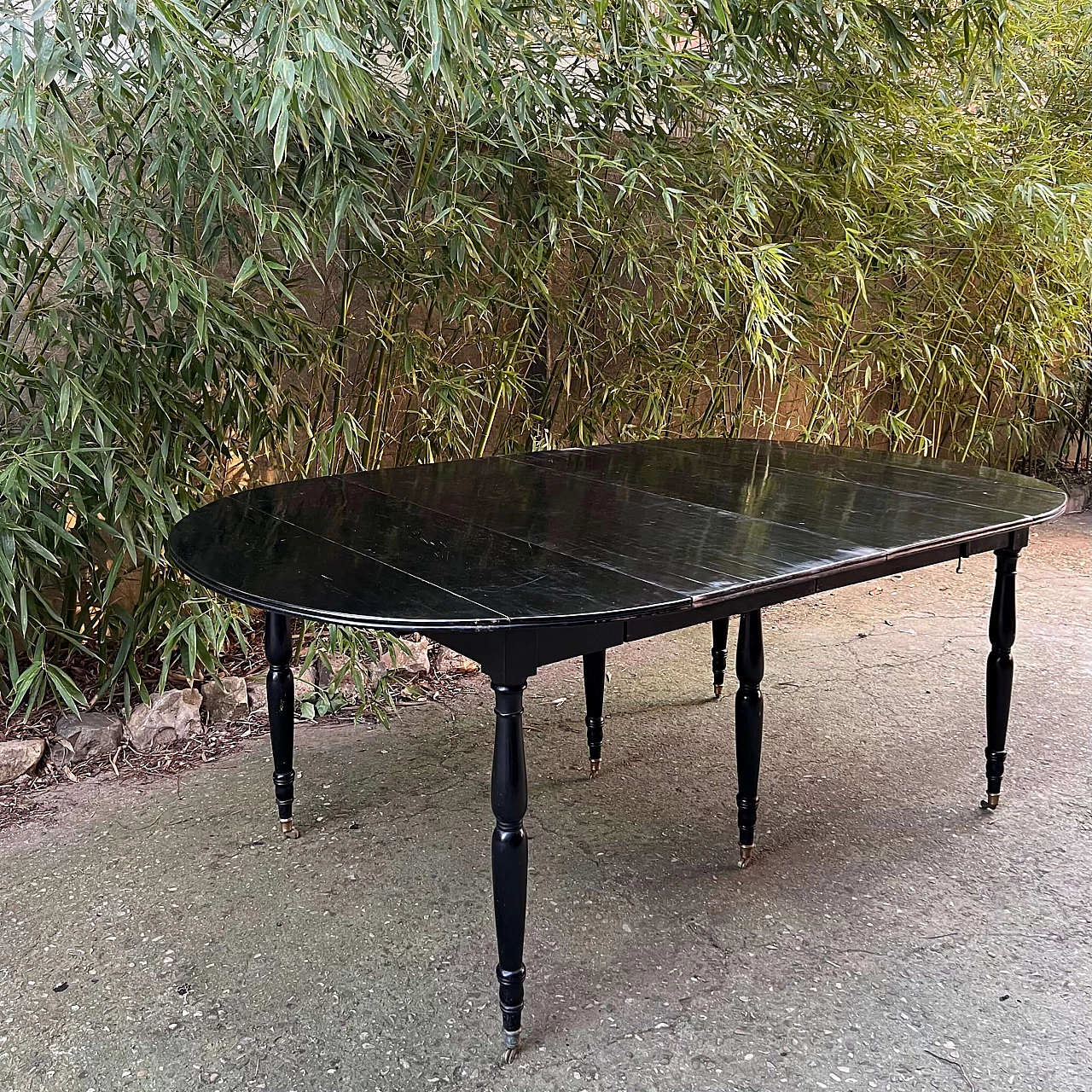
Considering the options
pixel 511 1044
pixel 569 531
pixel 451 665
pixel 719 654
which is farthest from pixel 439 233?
pixel 511 1044

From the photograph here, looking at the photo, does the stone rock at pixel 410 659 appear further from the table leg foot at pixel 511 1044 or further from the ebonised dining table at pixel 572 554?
the table leg foot at pixel 511 1044

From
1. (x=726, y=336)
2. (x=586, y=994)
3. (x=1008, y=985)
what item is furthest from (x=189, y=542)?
(x=726, y=336)

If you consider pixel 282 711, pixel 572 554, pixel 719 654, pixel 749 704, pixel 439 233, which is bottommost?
pixel 719 654

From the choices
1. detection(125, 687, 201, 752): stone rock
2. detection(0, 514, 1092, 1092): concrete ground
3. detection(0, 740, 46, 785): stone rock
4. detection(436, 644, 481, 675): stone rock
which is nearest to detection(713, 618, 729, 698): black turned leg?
detection(0, 514, 1092, 1092): concrete ground

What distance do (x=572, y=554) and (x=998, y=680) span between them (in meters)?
1.23

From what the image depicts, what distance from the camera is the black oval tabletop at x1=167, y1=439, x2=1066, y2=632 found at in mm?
1433

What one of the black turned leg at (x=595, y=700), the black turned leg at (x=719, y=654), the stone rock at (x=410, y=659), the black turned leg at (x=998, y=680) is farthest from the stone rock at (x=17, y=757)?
the black turned leg at (x=998, y=680)

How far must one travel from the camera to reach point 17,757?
7.92 ft

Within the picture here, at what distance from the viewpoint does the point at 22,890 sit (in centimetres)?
201

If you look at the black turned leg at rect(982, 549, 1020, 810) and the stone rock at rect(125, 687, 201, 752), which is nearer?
the black turned leg at rect(982, 549, 1020, 810)

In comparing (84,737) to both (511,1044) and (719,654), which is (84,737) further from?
(719,654)

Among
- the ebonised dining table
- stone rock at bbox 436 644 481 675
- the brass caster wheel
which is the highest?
the ebonised dining table

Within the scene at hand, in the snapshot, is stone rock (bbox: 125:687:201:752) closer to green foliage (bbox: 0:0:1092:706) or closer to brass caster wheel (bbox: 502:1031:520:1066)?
green foliage (bbox: 0:0:1092:706)

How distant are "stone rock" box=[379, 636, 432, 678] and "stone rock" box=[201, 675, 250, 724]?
1.33ft
